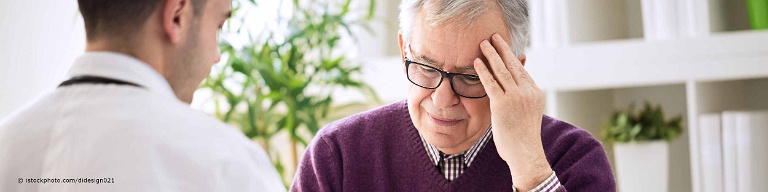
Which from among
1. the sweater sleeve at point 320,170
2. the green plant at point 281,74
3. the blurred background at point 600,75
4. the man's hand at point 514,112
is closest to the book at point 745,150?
the blurred background at point 600,75

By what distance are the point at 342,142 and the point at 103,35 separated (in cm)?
89

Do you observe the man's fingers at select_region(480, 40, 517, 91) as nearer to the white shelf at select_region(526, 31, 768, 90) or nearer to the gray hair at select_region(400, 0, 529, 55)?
the gray hair at select_region(400, 0, 529, 55)

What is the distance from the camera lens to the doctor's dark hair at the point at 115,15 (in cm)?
90

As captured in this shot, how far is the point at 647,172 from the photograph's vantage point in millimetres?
2625

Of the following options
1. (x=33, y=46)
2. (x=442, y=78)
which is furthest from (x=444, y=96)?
(x=33, y=46)

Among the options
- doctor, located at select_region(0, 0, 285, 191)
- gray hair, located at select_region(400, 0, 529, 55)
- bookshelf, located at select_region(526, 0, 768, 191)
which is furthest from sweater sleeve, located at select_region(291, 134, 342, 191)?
bookshelf, located at select_region(526, 0, 768, 191)

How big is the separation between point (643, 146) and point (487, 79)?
1275 mm

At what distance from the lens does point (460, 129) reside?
63.9 inches

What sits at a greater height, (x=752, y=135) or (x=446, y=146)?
(x=446, y=146)

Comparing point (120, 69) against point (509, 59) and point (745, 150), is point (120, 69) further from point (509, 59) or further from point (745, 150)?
point (745, 150)

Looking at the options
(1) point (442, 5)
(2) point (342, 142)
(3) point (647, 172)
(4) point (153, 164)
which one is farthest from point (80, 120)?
(3) point (647, 172)

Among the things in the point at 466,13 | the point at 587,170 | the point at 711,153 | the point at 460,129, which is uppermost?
the point at 466,13

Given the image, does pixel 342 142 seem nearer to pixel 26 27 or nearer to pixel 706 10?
pixel 706 10

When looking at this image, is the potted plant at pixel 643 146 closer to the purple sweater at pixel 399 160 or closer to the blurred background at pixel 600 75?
the blurred background at pixel 600 75
